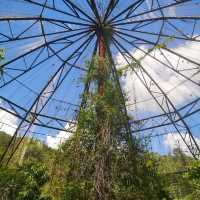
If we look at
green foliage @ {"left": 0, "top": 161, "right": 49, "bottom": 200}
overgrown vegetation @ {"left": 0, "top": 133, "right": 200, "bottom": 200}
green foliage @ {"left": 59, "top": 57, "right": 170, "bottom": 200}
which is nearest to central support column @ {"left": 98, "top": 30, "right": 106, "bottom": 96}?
green foliage @ {"left": 59, "top": 57, "right": 170, "bottom": 200}

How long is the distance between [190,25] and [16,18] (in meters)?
9.55

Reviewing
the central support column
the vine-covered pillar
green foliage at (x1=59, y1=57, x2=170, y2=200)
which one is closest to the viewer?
the vine-covered pillar

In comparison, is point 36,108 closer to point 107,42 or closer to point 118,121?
point 107,42

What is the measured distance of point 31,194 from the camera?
66.1ft

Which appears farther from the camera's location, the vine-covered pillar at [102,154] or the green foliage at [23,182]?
the green foliage at [23,182]

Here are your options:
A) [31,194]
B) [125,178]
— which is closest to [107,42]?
[125,178]

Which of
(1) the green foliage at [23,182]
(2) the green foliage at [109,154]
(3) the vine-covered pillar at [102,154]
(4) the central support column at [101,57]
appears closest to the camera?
(3) the vine-covered pillar at [102,154]

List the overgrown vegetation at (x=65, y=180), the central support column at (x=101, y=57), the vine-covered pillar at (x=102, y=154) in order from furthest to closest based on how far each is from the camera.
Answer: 1. the central support column at (x=101, y=57)
2. the overgrown vegetation at (x=65, y=180)
3. the vine-covered pillar at (x=102, y=154)

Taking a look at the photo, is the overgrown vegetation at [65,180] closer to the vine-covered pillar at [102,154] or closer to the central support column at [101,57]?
the vine-covered pillar at [102,154]

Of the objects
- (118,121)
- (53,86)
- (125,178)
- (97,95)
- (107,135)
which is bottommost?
(125,178)

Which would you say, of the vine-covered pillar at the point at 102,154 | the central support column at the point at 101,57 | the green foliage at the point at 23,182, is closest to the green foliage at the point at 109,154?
the vine-covered pillar at the point at 102,154

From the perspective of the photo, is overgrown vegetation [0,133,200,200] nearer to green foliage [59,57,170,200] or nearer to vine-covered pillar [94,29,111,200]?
green foliage [59,57,170,200]

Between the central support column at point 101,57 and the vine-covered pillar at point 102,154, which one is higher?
the central support column at point 101,57

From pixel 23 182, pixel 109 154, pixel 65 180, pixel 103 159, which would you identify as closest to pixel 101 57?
pixel 109 154
